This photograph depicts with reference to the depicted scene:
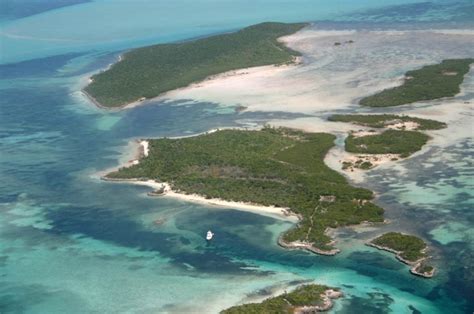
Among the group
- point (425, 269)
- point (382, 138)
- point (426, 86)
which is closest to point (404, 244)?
point (425, 269)

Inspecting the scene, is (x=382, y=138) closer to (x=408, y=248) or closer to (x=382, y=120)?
(x=382, y=120)

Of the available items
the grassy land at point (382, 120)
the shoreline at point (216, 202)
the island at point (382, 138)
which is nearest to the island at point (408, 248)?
the shoreline at point (216, 202)

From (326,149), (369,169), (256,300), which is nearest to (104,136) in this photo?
(326,149)

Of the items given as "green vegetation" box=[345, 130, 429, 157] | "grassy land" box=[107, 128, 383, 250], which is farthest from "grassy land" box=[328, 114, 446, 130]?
"grassy land" box=[107, 128, 383, 250]

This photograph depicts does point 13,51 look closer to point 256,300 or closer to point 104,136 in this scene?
point 104,136

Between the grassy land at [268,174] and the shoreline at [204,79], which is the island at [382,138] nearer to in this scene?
the grassy land at [268,174]

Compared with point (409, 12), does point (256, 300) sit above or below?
below
